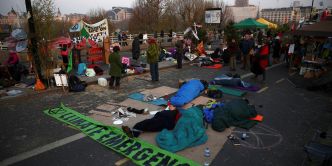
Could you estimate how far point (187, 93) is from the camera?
8.18m

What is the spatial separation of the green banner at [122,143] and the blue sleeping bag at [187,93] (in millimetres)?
2394

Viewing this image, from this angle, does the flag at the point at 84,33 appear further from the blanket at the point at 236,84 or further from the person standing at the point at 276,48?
the person standing at the point at 276,48

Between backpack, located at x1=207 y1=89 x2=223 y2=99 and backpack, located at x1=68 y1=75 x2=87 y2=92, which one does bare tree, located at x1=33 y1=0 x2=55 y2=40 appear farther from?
backpack, located at x1=207 y1=89 x2=223 y2=99

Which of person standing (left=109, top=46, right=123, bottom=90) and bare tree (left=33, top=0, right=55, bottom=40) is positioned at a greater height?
bare tree (left=33, top=0, right=55, bottom=40)

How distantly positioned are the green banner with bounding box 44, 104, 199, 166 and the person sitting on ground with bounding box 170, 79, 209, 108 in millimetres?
2385

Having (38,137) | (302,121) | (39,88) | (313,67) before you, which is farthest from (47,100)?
(313,67)

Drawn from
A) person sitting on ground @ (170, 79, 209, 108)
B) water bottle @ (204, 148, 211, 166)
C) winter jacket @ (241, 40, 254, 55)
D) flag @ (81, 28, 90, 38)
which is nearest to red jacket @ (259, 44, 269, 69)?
winter jacket @ (241, 40, 254, 55)

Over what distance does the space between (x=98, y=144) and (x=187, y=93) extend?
3.77 m

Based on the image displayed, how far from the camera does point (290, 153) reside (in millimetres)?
4980

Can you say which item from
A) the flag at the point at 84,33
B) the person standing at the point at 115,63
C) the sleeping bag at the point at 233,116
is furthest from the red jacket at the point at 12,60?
the sleeping bag at the point at 233,116

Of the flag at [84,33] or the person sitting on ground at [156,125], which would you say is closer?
the person sitting on ground at [156,125]

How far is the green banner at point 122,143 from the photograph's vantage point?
465cm

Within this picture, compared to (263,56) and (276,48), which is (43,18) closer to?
(263,56)

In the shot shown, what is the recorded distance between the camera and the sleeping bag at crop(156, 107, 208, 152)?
509 cm
